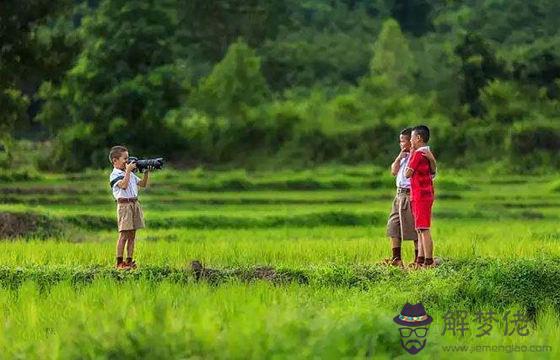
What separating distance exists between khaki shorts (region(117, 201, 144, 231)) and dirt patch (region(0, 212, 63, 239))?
5.67 meters

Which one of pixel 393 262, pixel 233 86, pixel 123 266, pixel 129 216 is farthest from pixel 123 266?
pixel 233 86

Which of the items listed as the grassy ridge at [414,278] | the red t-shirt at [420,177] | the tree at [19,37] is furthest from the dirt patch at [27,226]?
the red t-shirt at [420,177]

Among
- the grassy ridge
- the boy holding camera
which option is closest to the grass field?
the grassy ridge

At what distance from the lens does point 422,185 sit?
948 cm

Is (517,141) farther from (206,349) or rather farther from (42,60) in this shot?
(206,349)

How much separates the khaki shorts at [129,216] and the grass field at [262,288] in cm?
38

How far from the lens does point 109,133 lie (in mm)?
33500

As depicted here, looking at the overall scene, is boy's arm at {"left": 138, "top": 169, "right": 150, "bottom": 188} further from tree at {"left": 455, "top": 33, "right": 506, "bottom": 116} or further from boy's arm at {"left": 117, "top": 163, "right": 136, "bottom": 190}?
tree at {"left": 455, "top": 33, "right": 506, "bottom": 116}

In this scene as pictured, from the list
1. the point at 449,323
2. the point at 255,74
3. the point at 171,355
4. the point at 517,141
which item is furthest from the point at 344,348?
the point at 255,74

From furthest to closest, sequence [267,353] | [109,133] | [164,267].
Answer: [109,133] < [164,267] < [267,353]

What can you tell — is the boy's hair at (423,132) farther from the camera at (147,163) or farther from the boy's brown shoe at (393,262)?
the camera at (147,163)

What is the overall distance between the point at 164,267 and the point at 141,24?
25354mm

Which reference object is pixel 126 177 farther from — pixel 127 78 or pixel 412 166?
pixel 127 78

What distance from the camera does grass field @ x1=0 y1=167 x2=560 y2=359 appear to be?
5305 millimetres
